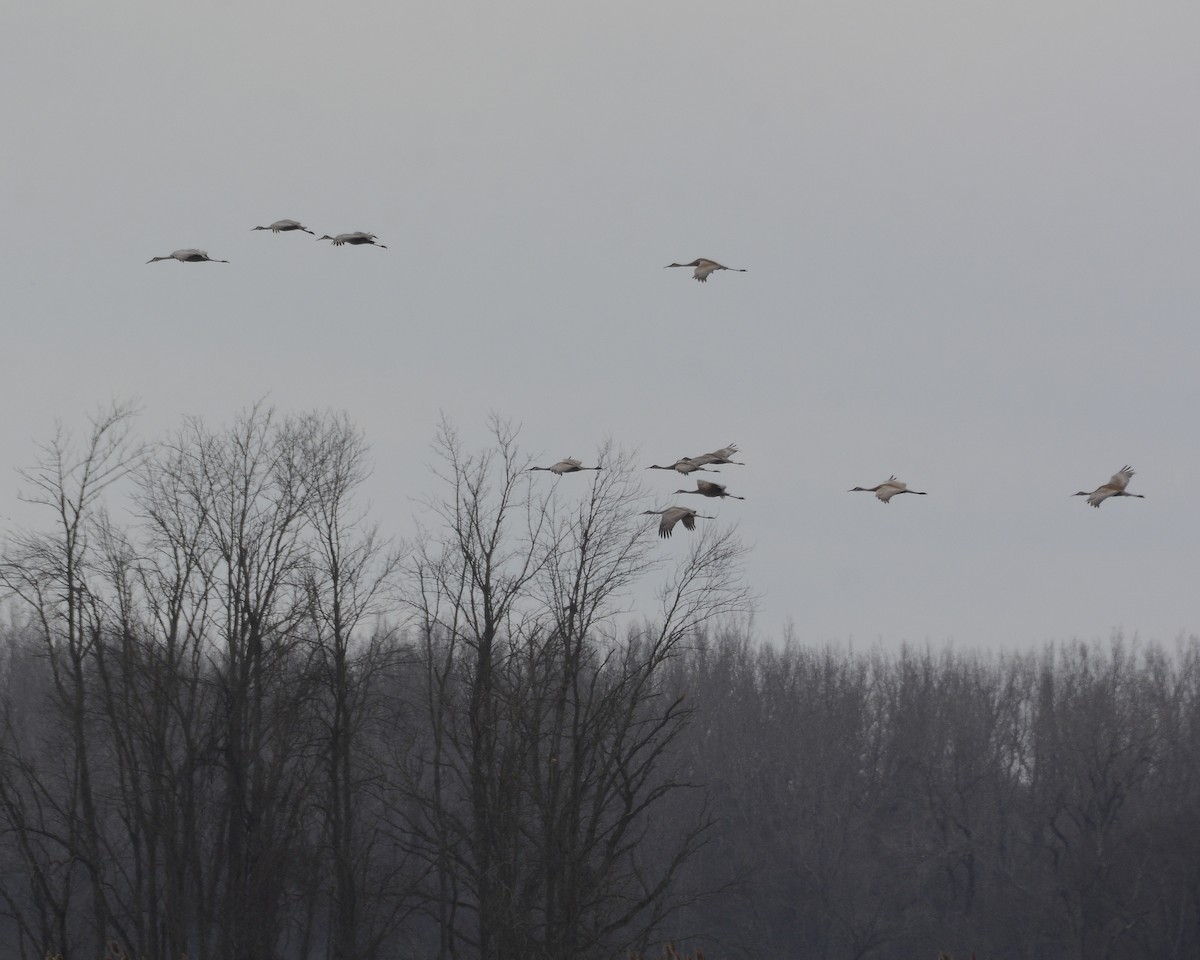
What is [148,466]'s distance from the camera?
2898 centimetres

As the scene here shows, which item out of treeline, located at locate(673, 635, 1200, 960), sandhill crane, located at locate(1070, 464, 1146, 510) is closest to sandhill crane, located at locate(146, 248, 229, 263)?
sandhill crane, located at locate(1070, 464, 1146, 510)

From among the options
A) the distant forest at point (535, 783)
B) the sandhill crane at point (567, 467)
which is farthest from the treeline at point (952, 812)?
the sandhill crane at point (567, 467)

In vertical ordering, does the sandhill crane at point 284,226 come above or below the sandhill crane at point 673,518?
above

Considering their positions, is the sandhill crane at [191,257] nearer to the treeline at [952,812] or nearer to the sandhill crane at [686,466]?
the sandhill crane at [686,466]

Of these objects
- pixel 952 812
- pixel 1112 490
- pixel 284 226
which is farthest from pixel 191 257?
pixel 952 812

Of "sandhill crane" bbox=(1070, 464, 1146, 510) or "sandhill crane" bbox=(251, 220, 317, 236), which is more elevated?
"sandhill crane" bbox=(251, 220, 317, 236)

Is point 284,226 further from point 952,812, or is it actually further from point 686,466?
point 952,812

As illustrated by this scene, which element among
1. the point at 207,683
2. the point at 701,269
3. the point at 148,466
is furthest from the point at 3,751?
the point at 701,269

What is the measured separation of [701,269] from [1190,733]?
54536mm

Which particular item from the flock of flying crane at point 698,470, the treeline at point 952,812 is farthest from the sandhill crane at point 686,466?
the treeline at point 952,812

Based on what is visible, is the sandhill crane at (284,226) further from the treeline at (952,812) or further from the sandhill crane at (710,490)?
the treeline at (952,812)

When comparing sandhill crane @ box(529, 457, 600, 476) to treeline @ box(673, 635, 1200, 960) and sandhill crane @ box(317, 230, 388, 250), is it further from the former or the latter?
treeline @ box(673, 635, 1200, 960)

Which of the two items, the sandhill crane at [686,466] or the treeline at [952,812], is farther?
the treeline at [952,812]

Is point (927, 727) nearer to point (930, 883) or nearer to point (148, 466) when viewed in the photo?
point (930, 883)
